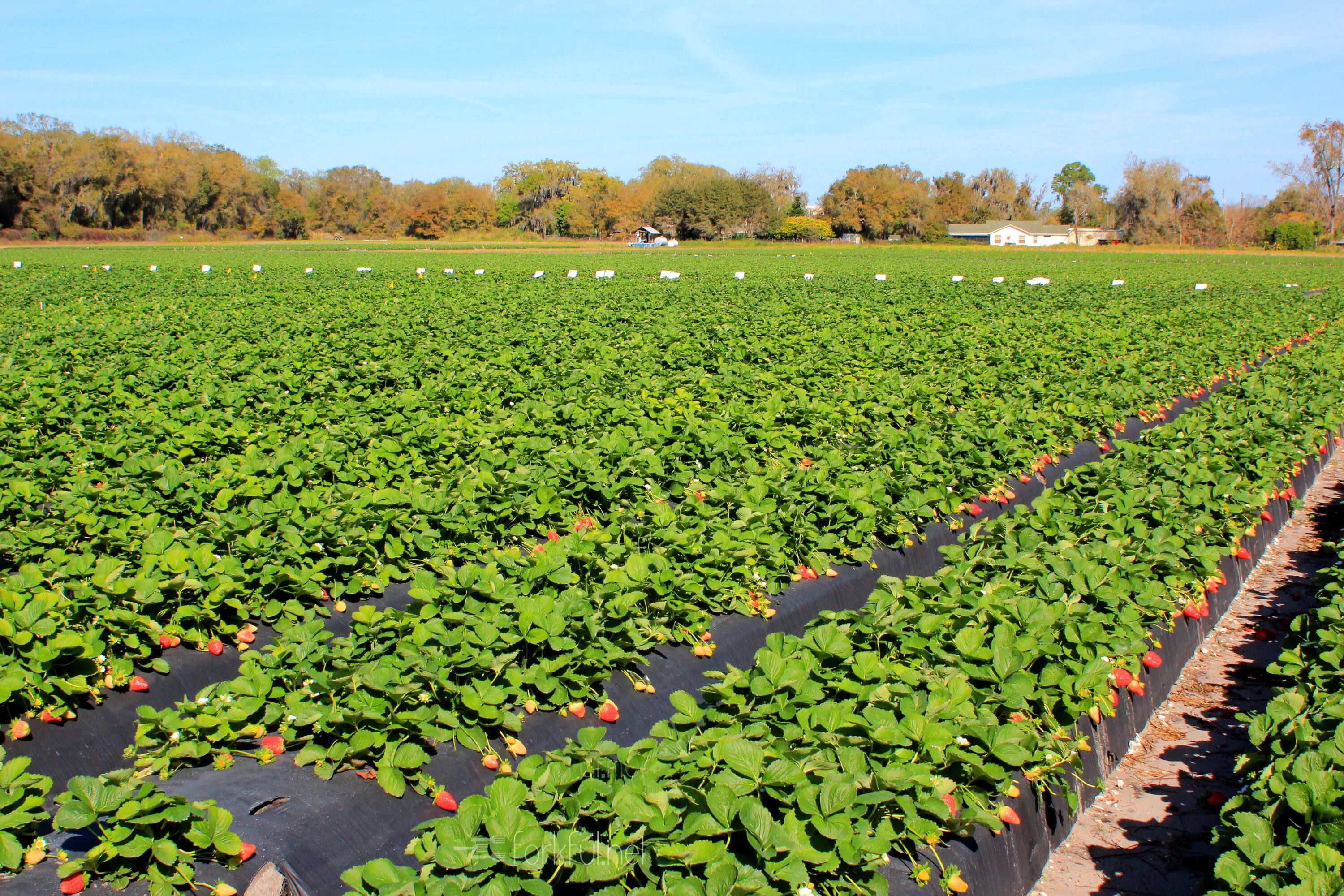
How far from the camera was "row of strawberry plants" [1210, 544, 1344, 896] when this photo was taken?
2.42 meters

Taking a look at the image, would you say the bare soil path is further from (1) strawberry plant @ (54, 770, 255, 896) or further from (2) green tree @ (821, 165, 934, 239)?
(2) green tree @ (821, 165, 934, 239)

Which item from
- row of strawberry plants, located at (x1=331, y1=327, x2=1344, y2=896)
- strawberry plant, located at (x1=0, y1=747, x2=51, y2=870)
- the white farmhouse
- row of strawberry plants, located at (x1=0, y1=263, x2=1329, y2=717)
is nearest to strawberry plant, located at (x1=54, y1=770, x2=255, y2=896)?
strawberry plant, located at (x1=0, y1=747, x2=51, y2=870)

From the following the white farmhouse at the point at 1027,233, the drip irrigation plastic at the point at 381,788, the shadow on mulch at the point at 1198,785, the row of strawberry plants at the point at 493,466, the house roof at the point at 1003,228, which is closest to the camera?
the drip irrigation plastic at the point at 381,788

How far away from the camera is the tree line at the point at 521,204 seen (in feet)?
240

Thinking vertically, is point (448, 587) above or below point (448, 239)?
below

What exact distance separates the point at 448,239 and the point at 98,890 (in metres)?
87.6

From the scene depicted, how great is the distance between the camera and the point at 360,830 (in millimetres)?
2963

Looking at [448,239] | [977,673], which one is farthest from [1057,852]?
[448,239]

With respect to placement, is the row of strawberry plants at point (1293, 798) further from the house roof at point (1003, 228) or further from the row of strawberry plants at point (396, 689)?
the house roof at point (1003, 228)

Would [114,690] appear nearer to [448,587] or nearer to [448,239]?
[448,587]

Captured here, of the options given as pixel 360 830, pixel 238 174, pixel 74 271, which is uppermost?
pixel 238 174

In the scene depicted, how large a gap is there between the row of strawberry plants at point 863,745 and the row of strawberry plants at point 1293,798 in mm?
567

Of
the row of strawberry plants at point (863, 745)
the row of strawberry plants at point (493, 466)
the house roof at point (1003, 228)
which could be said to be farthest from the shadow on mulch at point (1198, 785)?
the house roof at point (1003, 228)

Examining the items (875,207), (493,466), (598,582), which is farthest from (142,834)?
(875,207)
